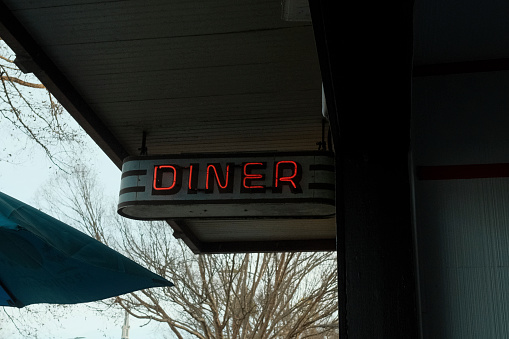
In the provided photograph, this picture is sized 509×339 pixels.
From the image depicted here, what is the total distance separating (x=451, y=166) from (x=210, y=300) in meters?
13.1

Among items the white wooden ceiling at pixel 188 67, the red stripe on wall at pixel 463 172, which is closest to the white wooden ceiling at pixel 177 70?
the white wooden ceiling at pixel 188 67

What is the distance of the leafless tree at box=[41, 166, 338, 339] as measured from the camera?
608 inches

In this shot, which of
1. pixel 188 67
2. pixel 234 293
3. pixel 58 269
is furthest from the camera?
pixel 234 293

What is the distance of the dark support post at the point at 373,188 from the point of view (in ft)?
6.73

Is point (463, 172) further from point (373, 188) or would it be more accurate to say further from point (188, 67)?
point (188, 67)

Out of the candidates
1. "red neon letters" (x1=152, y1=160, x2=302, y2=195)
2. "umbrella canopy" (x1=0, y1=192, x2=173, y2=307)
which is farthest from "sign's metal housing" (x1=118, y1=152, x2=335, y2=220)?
"umbrella canopy" (x1=0, y1=192, x2=173, y2=307)

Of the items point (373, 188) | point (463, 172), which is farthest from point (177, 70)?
point (463, 172)

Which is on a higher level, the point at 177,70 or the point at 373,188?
the point at 177,70

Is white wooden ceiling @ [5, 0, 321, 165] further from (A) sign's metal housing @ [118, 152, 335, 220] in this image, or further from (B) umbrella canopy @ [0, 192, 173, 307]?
(B) umbrella canopy @ [0, 192, 173, 307]

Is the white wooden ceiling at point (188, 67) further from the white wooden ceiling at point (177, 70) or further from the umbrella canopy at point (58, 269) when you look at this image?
the umbrella canopy at point (58, 269)

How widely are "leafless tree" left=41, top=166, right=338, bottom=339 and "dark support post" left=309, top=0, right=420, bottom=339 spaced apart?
12848 mm

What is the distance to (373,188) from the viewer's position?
2840 millimetres

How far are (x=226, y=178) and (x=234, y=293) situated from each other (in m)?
11.3

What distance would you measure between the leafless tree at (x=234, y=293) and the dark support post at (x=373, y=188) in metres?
12.8
